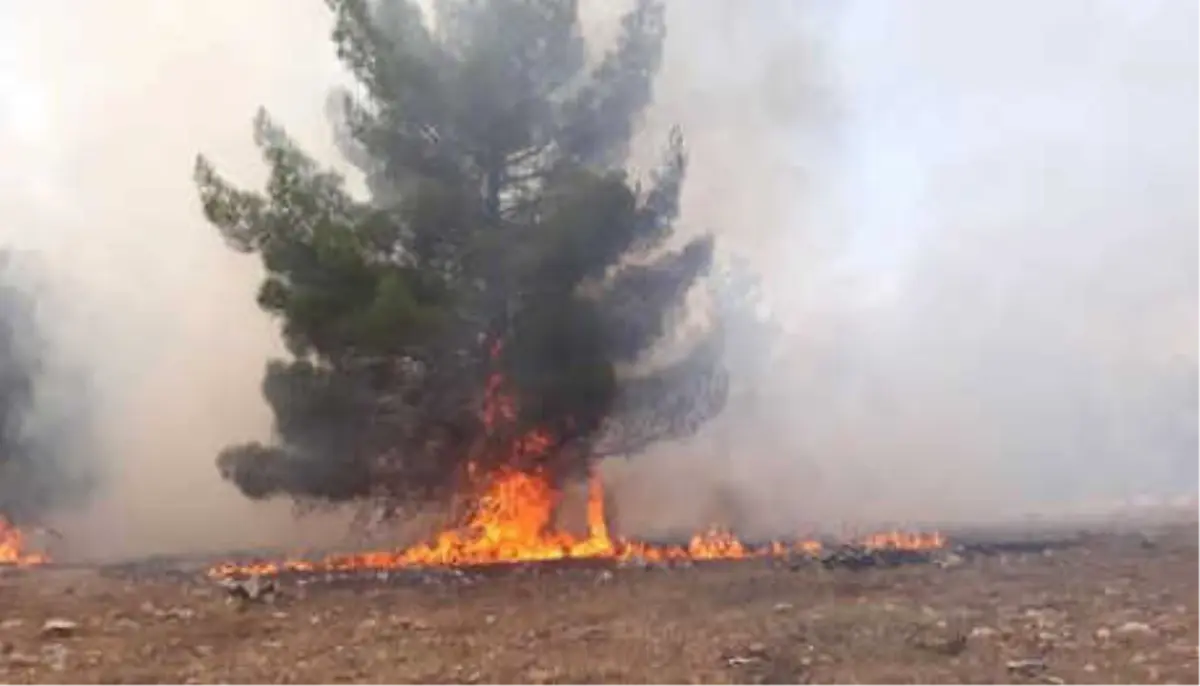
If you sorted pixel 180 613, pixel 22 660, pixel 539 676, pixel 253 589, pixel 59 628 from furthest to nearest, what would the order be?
pixel 253 589 → pixel 180 613 → pixel 59 628 → pixel 22 660 → pixel 539 676

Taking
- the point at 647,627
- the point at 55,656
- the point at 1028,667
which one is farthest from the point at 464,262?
the point at 1028,667

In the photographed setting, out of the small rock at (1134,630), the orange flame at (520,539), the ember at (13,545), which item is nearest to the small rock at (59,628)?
the orange flame at (520,539)

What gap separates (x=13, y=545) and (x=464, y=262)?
14.4 m

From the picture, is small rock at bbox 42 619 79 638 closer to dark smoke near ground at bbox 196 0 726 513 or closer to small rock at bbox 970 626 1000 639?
dark smoke near ground at bbox 196 0 726 513

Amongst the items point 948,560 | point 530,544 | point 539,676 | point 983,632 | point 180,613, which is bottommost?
point 539,676

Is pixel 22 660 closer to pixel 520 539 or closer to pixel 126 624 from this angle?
pixel 126 624

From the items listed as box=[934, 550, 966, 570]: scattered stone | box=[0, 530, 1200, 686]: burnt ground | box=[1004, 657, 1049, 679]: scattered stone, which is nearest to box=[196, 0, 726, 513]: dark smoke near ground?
box=[0, 530, 1200, 686]: burnt ground

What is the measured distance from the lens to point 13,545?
106 feet

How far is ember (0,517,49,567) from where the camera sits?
31297 mm

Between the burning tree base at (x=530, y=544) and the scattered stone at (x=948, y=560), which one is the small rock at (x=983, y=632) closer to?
the scattered stone at (x=948, y=560)

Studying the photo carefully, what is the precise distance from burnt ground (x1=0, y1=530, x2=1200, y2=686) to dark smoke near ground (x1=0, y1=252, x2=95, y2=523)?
13571 millimetres

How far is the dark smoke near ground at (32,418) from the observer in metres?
34.9

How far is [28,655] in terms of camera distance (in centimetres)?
1390

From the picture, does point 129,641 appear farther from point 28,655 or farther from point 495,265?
point 495,265
